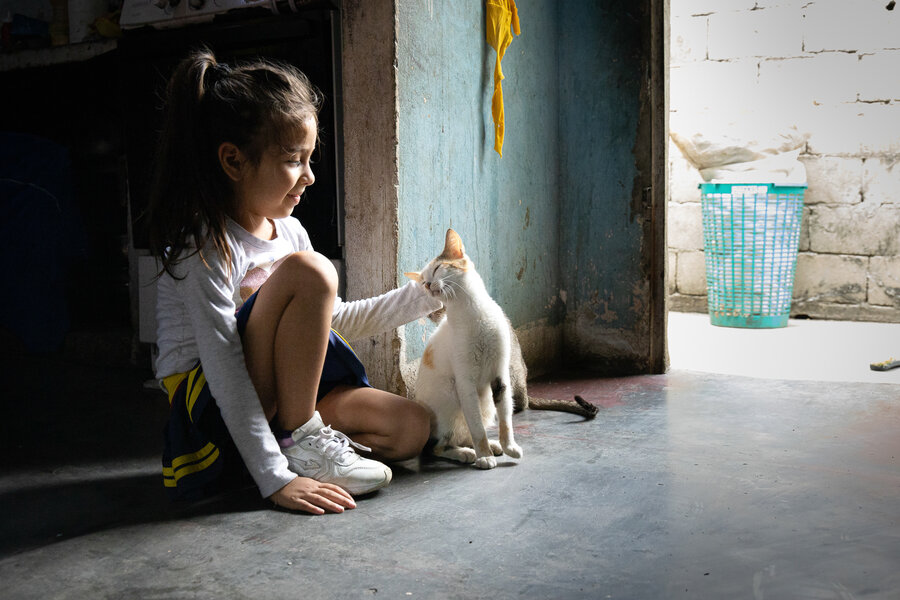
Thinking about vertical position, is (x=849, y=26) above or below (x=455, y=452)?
above

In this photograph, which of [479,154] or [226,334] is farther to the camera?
[479,154]

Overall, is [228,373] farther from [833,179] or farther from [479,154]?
[833,179]

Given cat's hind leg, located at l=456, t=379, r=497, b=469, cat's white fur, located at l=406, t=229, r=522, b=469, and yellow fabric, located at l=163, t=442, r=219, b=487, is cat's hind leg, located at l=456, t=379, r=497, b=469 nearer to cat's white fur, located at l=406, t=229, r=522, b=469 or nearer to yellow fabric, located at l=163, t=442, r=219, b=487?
cat's white fur, located at l=406, t=229, r=522, b=469

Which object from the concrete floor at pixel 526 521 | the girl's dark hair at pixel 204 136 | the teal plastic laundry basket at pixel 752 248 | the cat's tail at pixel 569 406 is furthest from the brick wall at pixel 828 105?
the girl's dark hair at pixel 204 136

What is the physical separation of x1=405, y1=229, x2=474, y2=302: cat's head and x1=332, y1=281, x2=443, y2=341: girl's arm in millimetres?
83

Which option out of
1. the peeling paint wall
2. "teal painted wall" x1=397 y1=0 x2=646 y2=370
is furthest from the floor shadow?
the peeling paint wall

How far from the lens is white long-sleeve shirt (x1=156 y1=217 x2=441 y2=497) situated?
1543mm

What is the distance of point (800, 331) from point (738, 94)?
157cm

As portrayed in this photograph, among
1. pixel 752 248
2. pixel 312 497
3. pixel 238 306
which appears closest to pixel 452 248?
pixel 238 306

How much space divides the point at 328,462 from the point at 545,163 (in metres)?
1.87

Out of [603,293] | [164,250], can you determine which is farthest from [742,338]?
[164,250]

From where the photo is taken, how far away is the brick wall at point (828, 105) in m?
4.39

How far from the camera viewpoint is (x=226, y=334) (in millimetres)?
1565

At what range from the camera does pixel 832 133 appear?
448 centimetres
